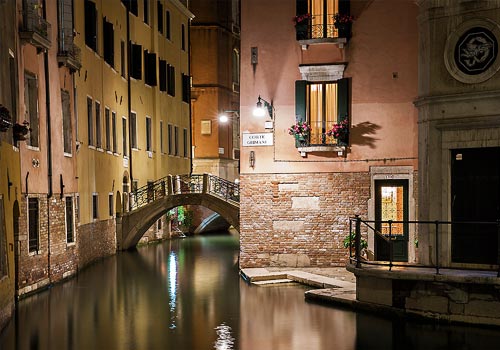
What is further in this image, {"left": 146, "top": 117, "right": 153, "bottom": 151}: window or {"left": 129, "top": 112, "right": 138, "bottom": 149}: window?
{"left": 146, "top": 117, "right": 153, "bottom": 151}: window

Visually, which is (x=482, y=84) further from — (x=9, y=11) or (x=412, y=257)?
(x=9, y=11)

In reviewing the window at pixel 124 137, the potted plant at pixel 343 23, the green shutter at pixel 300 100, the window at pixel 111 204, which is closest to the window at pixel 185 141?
the window at pixel 124 137

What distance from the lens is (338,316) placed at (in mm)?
14164

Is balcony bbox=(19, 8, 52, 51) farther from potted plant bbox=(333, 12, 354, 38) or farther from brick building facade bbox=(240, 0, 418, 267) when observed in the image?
potted plant bbox=(333, 12, 354, 38)

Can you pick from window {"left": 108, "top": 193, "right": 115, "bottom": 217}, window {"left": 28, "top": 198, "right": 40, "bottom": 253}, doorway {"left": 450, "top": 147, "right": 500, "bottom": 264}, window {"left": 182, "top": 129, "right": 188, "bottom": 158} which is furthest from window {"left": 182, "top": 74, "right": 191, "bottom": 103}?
doorway {"left": 450, "top": 147, "right": 500, "bottom": 264}

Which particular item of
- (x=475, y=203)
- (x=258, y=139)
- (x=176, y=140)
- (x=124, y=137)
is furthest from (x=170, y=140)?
(x=475, y=203)

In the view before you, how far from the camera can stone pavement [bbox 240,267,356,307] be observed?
→ 15.7 meters

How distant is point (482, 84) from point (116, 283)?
11.0 metres

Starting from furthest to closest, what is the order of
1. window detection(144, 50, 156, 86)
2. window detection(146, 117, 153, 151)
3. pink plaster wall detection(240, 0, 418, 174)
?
window detection(146, 117, 153, 151) → window detection(144, 50, 156, 86) → pink plaster wall detection(240, 0, 418, 174)

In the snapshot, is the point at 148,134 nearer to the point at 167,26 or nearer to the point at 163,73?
the point at 163,73

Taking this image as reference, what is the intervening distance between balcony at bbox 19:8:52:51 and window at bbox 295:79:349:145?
6.45 metres

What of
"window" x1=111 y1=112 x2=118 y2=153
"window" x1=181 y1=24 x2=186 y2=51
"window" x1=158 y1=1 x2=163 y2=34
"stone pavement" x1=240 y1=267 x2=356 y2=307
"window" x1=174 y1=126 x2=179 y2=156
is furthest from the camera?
"window" x1=181 y1=24 x2=186 y2=51

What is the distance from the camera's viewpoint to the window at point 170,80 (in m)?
36.5

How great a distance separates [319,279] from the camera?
58.6 feet
